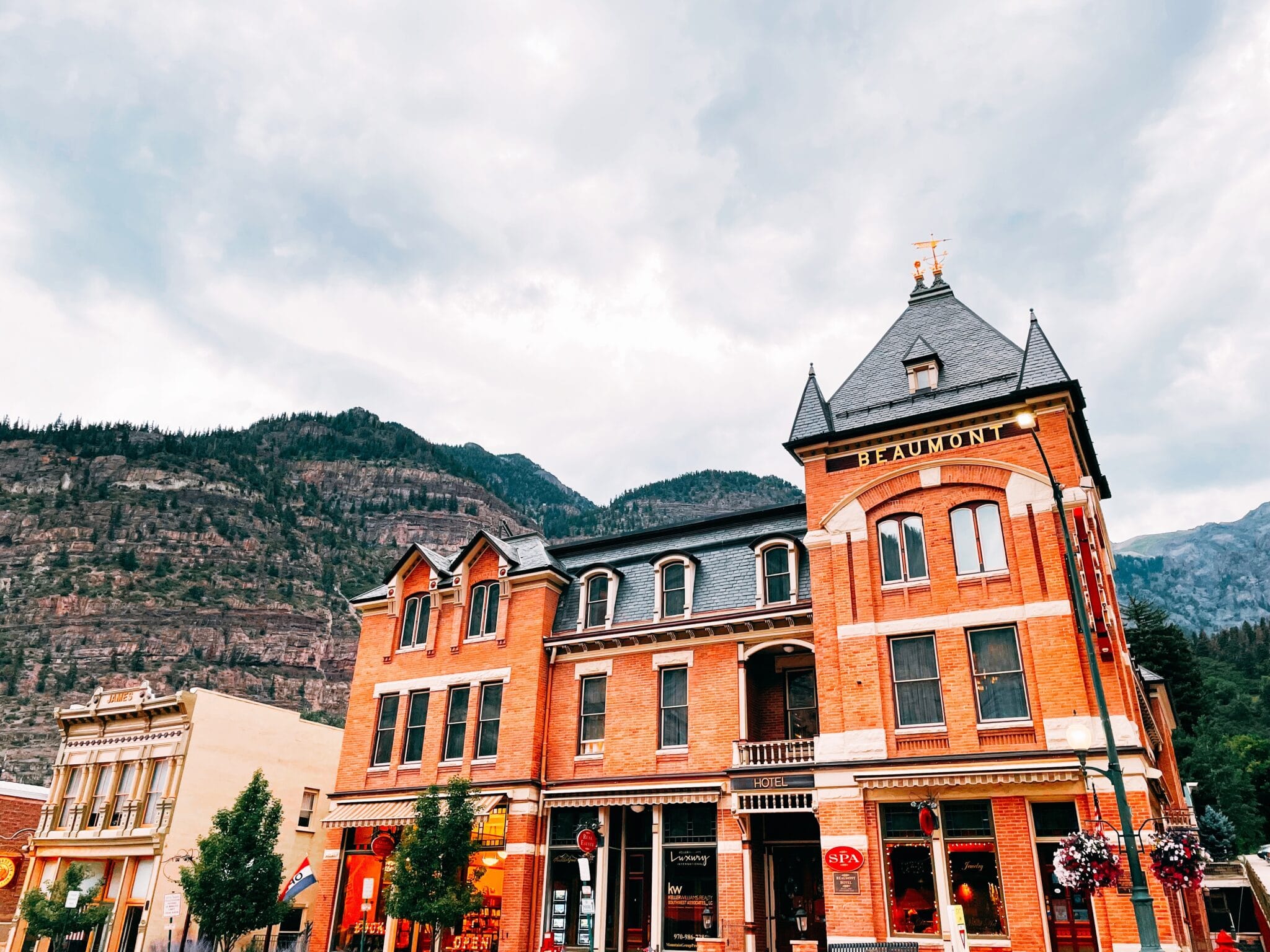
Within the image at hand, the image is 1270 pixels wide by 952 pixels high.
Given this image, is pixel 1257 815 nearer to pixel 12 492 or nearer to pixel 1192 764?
pixel 1192 764

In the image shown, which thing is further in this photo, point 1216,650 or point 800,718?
point 1216,650

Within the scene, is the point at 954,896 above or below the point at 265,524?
below

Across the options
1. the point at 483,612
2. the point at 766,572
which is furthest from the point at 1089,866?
the point at 483,612

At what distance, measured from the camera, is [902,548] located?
80.5 ft

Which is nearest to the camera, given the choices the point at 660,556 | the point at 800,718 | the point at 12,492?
the point at 800,718

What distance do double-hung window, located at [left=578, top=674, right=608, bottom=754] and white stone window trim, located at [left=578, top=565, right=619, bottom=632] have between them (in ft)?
5.43

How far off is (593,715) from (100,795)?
24105mm

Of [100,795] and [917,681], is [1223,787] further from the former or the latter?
[100,795]

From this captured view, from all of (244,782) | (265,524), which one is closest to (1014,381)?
(244,782)

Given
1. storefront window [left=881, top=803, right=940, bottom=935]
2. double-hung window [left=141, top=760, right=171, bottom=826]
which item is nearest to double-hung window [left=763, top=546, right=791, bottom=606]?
storefront window [left=881, top=803, right=940, bottom=935]

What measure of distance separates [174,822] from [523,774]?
16.2 meters

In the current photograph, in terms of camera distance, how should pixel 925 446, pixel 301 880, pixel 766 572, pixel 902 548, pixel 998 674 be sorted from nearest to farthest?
1. pixel 998 674
2. pixel 902 548
3. pixel 925 446
4. pixel 766 572
5. pixel 301 880

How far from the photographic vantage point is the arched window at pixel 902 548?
24.2 m

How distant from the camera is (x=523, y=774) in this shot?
28.2 metres
